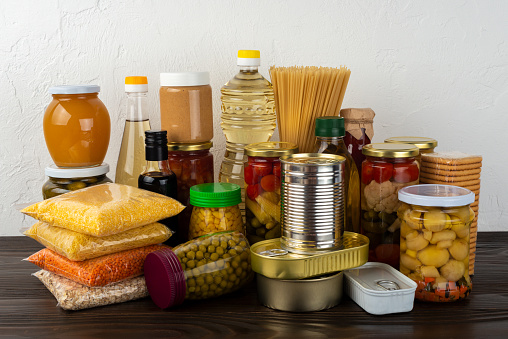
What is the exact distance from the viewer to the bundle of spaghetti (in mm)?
1038

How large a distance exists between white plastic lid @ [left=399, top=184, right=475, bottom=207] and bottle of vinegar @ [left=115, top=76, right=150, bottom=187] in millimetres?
557

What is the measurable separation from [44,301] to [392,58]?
2.98 ft

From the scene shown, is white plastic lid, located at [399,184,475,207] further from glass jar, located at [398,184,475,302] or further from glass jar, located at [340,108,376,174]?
glass jar, located at [340,108,376,174]

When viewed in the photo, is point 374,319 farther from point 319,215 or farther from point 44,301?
point 44,301

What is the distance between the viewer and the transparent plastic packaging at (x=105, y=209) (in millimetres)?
851

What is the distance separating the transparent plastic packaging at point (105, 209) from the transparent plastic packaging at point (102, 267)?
0.17 feet

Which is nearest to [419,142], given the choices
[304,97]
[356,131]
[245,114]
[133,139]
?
[356,131]

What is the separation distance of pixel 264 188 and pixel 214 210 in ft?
0.32

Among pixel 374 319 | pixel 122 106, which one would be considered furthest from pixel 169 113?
pixel 374 319

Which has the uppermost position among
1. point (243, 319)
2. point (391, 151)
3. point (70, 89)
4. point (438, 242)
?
point (70, 89)

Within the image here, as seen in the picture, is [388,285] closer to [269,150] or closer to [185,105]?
[269,150]

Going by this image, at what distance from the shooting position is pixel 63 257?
91 centimetres

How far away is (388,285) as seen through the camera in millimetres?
843

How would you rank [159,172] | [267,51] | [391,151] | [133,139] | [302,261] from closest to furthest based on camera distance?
[302,261], [391,151], [159,172], [133,139], [267,51]
